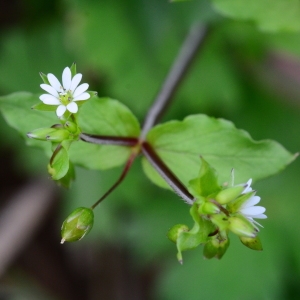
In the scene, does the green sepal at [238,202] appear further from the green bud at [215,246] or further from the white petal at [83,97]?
the white petal at [83,97]

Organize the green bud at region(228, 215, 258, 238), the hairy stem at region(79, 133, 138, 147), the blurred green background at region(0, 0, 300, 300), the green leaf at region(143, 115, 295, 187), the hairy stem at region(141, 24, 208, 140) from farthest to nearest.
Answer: the blurred green background at region(0, 0, 300, 300), the hairy stem at region(141, 24, 208, 140), the green leaf at region(143, 115, 295, 187), the hairy stem at region(79, 133, 138, 147), the green bud at region(228, 215, 258, 238)

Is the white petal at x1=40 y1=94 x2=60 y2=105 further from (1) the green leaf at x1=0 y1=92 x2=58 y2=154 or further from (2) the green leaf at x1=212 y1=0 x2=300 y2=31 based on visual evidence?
(2) the green leaf at x1=212 y1=0 x2=300 y2=31

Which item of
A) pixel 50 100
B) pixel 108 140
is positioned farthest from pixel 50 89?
pixel 108 140

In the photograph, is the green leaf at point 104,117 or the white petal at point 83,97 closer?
the white petal at point 83,97

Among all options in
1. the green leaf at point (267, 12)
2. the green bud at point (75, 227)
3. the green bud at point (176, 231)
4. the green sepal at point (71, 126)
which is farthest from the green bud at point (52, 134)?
the green leaf at point (267, 12)

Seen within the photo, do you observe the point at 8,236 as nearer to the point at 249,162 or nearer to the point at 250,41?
the point at 250,41

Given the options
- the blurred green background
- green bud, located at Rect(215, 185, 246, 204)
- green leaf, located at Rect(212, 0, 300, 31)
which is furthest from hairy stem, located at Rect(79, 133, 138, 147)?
the blurred green background

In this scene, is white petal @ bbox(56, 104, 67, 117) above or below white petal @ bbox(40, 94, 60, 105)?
below

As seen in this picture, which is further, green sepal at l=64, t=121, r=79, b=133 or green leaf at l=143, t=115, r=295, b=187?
green leaf at l=143, t=115, r=295, b=187
